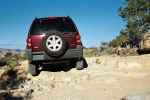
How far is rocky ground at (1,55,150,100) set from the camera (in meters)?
9.19

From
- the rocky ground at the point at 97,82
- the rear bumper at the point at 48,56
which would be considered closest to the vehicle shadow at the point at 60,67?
the rocky ground at the point at 97,82

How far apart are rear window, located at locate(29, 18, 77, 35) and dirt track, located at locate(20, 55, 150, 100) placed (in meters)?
1.48

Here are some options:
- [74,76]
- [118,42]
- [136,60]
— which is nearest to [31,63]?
[74,76]

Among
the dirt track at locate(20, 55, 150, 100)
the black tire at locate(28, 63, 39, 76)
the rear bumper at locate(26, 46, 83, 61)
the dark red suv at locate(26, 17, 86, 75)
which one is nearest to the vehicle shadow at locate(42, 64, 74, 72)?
the dirt track at locate(20, 55, 150, 100)

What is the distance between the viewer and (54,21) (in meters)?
12.2

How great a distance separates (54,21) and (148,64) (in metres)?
3.80

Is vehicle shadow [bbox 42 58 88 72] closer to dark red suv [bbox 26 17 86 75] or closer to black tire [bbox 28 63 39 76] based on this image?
dark red suv [bbox 26 17 86 75]

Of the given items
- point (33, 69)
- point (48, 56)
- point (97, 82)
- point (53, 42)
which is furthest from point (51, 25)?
point (97, 82)

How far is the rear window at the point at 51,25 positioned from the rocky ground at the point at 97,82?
1.48 meters

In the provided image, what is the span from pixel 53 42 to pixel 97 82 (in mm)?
1963

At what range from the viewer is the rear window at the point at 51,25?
1185cm

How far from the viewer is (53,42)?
37.3ft

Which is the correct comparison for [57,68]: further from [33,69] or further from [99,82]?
[99,82]

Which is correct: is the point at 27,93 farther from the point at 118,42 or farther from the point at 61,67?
the point at 118,42
